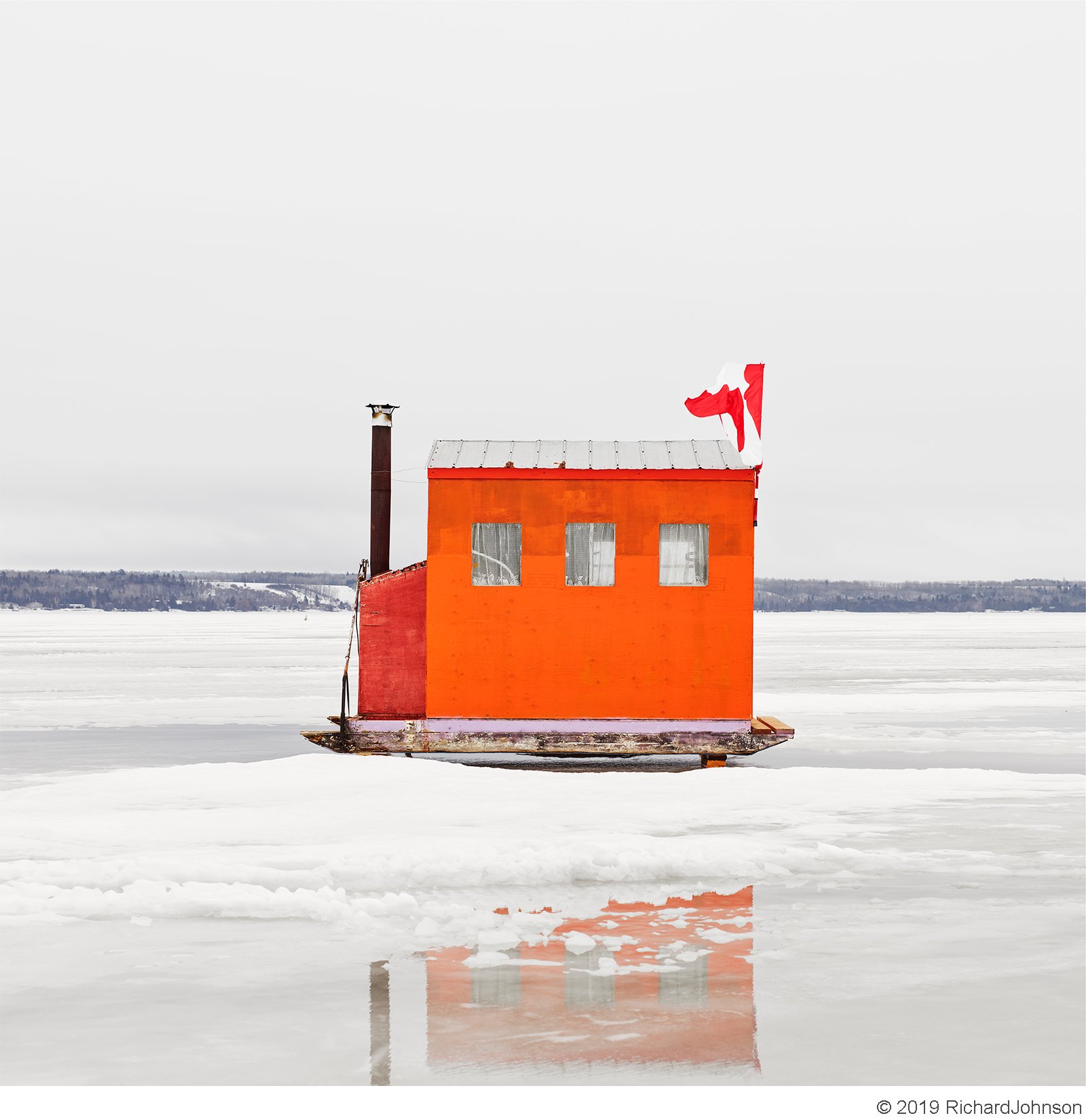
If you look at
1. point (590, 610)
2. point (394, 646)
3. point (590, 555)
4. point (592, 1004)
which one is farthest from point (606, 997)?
point (394, 646)

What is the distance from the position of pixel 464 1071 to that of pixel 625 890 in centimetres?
435

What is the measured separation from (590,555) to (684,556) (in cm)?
140

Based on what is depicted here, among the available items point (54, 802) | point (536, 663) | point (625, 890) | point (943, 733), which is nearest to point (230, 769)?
point (54, 802)

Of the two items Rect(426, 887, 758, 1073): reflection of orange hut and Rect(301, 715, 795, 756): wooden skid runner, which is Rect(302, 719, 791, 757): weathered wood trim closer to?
Rect(301, 715, 795, 756): wooden skid runner

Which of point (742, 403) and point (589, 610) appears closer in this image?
point (589, 610)

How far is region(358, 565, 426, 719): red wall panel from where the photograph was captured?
19938 millimetres

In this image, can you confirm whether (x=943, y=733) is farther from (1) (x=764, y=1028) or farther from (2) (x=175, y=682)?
(2) (x=175, y=682)

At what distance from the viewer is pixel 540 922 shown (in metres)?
9.25

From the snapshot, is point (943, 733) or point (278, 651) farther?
point (278, 651)

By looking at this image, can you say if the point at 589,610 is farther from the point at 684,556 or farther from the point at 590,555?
the point at 684,556

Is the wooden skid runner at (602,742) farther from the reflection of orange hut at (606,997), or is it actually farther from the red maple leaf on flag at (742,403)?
the reflection of orange hut at (606,997)

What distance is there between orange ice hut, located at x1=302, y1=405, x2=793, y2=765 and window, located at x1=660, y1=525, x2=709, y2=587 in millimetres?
20

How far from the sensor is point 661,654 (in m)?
18.8

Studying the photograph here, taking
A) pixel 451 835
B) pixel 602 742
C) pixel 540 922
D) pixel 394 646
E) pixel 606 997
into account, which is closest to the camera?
pixel 606 997
